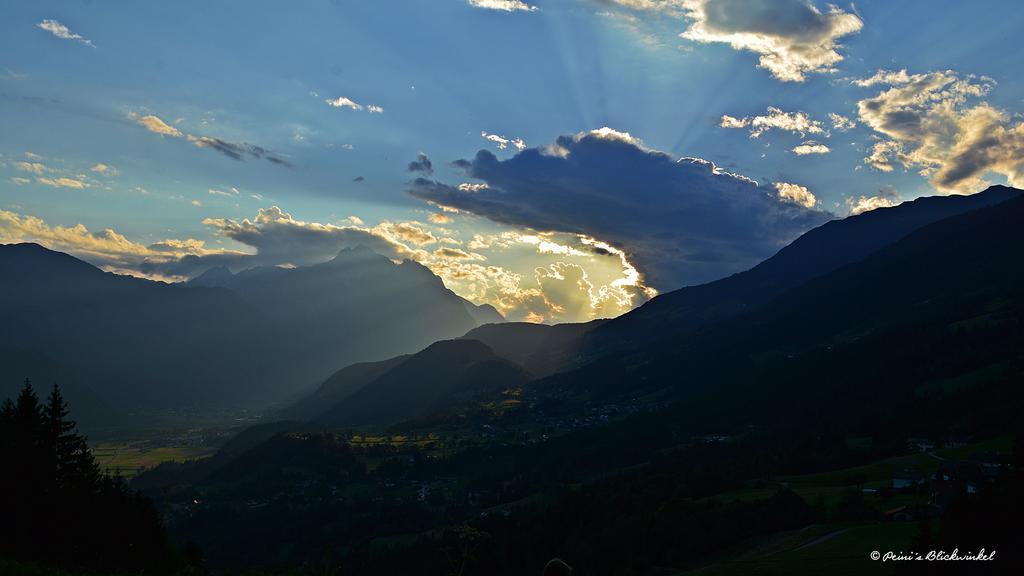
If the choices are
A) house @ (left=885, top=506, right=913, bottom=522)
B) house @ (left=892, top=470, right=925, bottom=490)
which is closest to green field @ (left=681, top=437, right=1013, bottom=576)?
house @ (left=892, top=470, right=925, bottom=490)

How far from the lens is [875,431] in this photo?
552 ft

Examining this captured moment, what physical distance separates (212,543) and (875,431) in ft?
598

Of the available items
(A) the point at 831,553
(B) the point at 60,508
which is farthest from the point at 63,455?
(A) the point at 831,553

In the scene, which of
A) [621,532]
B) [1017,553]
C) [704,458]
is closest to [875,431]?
[704,458]

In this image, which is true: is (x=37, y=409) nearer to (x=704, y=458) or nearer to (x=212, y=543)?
(x=212, y=543)

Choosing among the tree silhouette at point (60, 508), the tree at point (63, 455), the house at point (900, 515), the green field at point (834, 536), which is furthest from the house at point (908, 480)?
the tree at point (63, 455)

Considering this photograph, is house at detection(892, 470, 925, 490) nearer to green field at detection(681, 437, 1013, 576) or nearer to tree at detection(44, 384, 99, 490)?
green field at detection(681, 437, 1013, 576)

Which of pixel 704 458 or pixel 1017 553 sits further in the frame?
pixel 704 458

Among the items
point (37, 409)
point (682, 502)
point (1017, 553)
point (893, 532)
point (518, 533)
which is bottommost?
point (518, 533)

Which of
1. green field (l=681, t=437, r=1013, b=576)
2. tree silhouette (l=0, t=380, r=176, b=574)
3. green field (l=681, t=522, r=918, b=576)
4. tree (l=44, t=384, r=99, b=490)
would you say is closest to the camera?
tree silhouette (l=0, t=380, r=176, b=574)

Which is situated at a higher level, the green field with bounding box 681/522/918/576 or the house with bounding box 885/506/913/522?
the green field with bounding box 681/522/918/576

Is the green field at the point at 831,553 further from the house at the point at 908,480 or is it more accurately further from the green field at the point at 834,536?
the house at the point at 908,480

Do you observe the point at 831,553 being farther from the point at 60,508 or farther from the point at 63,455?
the point at 63,455

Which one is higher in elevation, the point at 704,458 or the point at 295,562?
the point at 704,458
